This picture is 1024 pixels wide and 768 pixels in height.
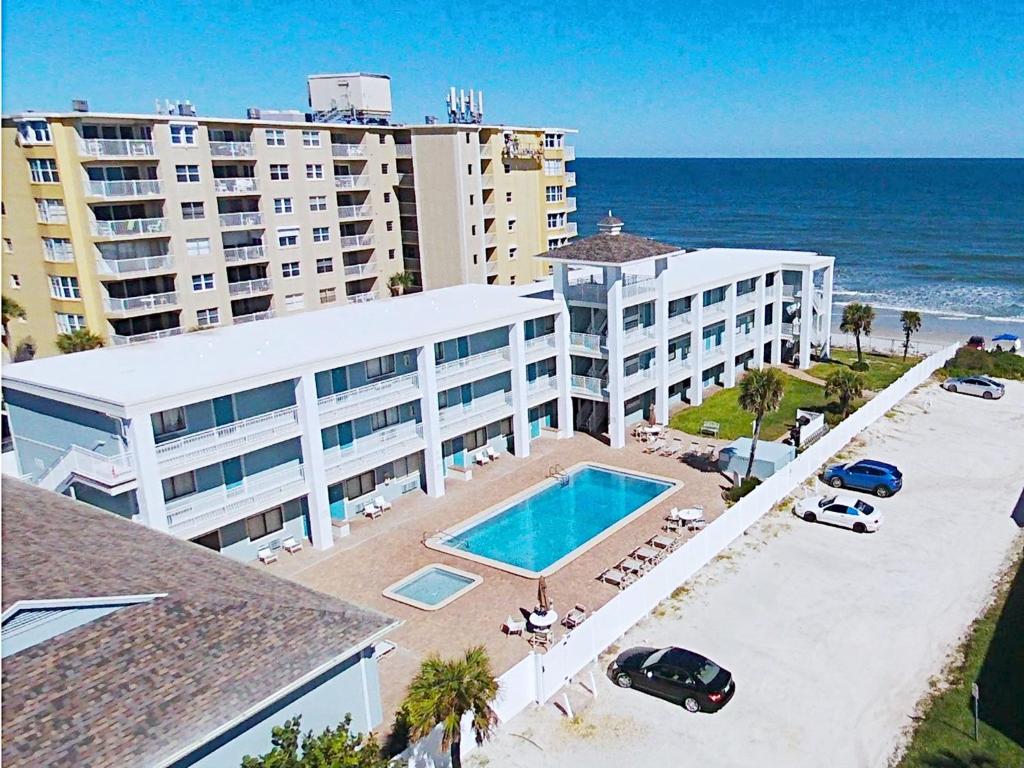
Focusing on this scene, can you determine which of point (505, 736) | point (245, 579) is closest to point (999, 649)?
point (505, 736)

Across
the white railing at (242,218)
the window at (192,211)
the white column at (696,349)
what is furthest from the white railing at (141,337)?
the white column at (696,349)

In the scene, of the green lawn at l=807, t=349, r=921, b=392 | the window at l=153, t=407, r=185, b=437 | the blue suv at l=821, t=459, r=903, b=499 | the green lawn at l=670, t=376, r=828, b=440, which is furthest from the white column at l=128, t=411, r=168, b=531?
the green lawn at l=807, t=349, r=921, b=392

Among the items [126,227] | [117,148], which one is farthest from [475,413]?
[117,148]

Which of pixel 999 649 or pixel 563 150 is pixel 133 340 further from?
pixel 999 649

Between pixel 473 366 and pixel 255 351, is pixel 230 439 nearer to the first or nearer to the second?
pixel 255 351

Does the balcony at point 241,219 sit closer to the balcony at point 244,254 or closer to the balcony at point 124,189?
the balcony at point 244,254
